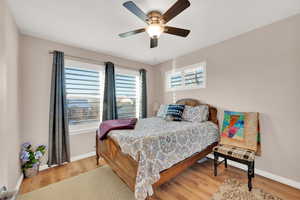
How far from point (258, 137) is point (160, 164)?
1.90 meters

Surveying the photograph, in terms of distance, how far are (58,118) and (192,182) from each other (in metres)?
2.75

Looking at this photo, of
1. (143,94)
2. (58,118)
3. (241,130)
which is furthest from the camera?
(143,94)

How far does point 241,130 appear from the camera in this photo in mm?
2180

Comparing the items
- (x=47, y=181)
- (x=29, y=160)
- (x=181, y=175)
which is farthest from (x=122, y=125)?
(x=29, y=160)

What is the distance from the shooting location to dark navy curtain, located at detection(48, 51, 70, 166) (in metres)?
2.44

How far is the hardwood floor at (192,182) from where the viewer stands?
5.60 ft

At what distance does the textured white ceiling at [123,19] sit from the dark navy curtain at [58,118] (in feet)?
1.97

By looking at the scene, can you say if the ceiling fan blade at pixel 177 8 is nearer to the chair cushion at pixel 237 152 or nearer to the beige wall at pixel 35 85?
the chair cushion at pixel 237 152

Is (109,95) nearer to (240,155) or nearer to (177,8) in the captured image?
(177,8)

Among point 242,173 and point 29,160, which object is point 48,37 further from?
point 242,173

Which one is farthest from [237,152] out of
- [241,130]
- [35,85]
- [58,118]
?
[35,85]

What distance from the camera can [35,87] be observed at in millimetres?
2354

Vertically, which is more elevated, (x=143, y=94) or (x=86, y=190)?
(x=143, y=94)

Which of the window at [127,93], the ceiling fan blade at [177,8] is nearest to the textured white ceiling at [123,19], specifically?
the ceiling fan blade at [177,8]
